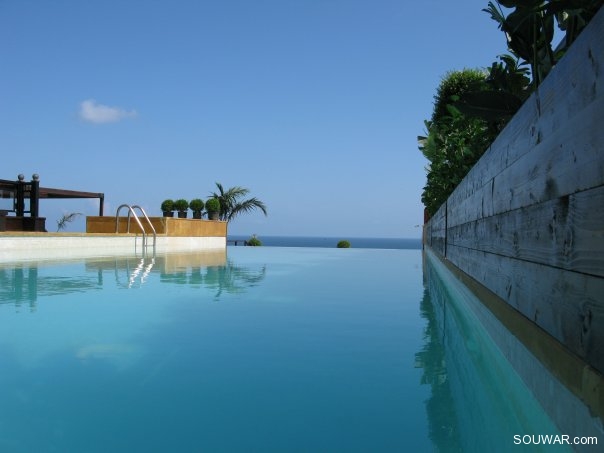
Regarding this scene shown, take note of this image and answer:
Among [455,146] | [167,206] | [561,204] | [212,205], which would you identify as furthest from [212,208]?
[561,204]

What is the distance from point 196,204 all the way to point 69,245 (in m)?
10.0

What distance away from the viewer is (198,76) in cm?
1719

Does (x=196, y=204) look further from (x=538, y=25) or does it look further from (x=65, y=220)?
(x=538, y=25)

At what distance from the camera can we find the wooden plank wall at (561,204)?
133 centimetres

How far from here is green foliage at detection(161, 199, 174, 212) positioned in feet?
73.4

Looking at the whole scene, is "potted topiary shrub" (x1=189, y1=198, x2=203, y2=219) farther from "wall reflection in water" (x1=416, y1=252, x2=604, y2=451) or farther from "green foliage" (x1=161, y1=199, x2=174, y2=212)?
"wall reflection in water" (x1=416, y1=252, x2=604, y2=451)

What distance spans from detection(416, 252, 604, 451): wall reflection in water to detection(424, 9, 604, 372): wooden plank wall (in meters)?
0.12

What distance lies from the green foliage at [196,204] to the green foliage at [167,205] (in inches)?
44.7

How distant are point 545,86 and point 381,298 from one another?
424 cm

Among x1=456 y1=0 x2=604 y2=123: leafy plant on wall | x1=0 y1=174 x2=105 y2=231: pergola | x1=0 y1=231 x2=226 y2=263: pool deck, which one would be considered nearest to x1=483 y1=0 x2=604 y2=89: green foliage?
x1=456 y1=0 x2=604 y2=123: leafy plant on wall

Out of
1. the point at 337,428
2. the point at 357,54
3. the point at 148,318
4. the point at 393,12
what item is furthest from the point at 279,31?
the point at 337,428

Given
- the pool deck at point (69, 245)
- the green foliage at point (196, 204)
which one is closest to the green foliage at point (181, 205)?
the green foliage at point (196, 204)

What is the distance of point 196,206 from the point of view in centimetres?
2336

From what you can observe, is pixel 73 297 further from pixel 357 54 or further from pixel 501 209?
pixel 357 54
